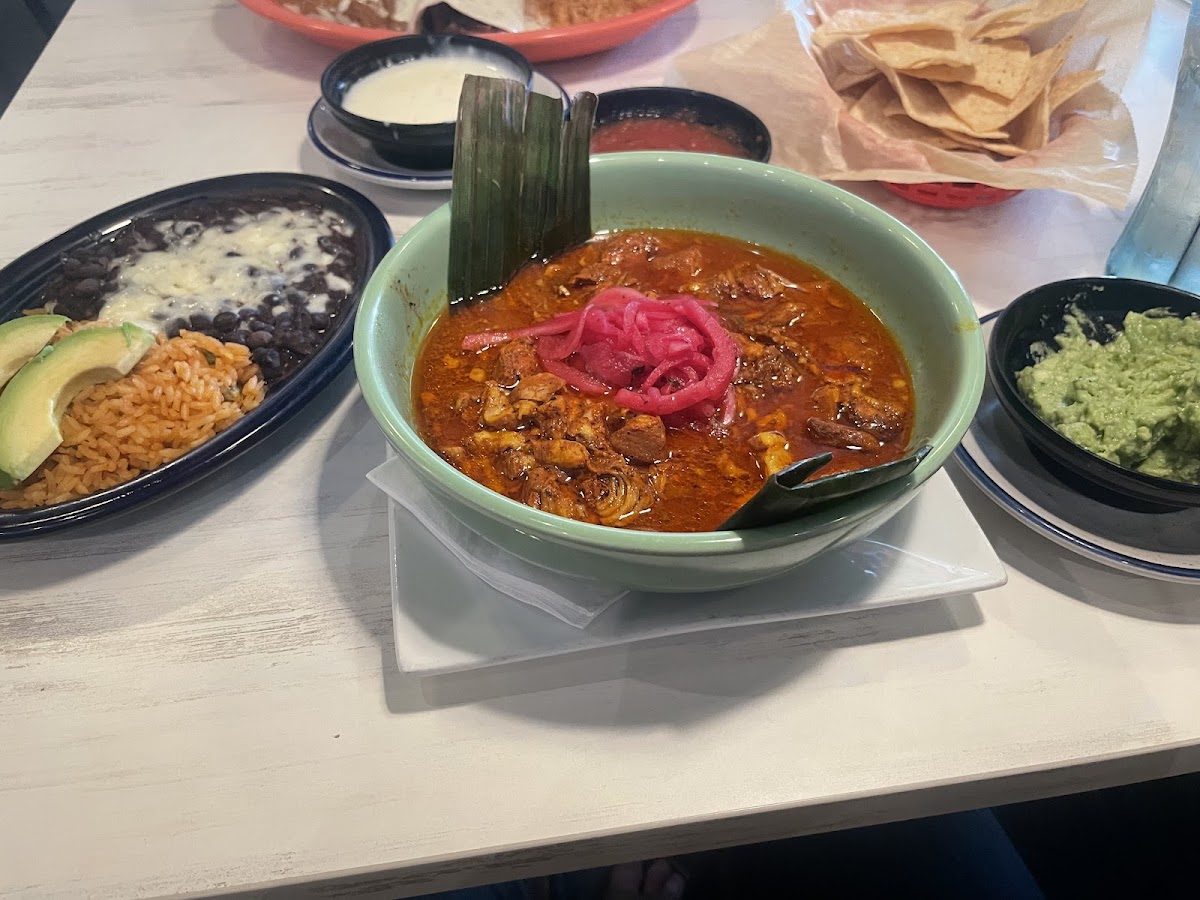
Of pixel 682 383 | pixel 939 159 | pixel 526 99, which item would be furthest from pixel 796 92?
pixel 682 383

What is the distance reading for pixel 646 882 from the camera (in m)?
1.95

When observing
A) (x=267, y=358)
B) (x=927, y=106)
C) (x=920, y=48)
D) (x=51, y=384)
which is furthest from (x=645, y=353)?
(x=920, y=48)

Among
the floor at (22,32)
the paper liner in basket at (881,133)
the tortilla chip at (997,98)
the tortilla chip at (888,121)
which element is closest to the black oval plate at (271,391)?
the paper liner in basket at (881,133)

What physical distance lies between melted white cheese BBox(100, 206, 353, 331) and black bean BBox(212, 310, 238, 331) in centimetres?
4

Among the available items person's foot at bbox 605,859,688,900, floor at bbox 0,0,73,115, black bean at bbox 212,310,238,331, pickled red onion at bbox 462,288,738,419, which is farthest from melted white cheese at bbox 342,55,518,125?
floor at bbox 0,0,73,115

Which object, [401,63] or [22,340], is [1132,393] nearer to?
[22,340]

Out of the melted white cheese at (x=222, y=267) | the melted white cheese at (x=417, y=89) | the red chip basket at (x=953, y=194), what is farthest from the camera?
the melted white cheese at (x=417, y=89)

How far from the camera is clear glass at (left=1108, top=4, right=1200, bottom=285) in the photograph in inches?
64.9

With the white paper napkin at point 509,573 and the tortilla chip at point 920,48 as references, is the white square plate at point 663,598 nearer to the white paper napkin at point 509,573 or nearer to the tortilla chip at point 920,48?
the white paper napkin at point 509,573

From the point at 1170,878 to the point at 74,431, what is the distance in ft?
7.85

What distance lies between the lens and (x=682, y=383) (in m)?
1.41

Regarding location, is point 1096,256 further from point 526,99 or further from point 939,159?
point 526,99

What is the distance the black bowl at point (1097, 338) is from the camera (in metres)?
1.24

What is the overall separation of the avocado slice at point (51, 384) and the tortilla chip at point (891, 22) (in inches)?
76.0
